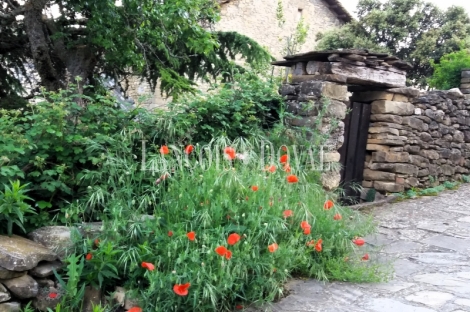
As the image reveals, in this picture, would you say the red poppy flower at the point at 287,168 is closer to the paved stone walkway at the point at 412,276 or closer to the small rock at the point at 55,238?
the paved stone walkway at the point at 412,276

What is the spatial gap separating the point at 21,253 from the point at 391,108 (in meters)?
4.96

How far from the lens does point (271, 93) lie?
16.6 ft

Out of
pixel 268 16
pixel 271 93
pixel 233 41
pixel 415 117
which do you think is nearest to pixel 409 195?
pixel 415 117

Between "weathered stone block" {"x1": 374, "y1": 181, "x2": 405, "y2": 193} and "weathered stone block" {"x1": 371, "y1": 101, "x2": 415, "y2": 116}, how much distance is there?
0.98m

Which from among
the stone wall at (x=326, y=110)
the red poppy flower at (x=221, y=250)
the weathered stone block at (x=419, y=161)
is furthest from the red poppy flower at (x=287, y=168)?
the weathered stone block at (x=419, y=161)

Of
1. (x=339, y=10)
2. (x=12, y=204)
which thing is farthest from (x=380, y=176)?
(x=339, y=10)

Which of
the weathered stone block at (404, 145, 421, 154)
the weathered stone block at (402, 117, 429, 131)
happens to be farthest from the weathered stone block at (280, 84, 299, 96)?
the weathered stone block at (404, 145, 421, 154)

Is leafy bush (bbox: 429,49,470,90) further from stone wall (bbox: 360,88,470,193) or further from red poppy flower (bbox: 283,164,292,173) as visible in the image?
red poppy flower (bbox: 283,164,292,173)

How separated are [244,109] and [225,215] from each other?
1901 millimetres

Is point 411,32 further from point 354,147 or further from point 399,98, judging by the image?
point 354,147

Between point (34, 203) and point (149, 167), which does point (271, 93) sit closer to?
point (149, 167)

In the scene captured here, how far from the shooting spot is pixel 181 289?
7.46ft

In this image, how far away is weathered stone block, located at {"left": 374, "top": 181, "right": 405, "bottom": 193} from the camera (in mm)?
6191

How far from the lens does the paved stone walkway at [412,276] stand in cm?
272
